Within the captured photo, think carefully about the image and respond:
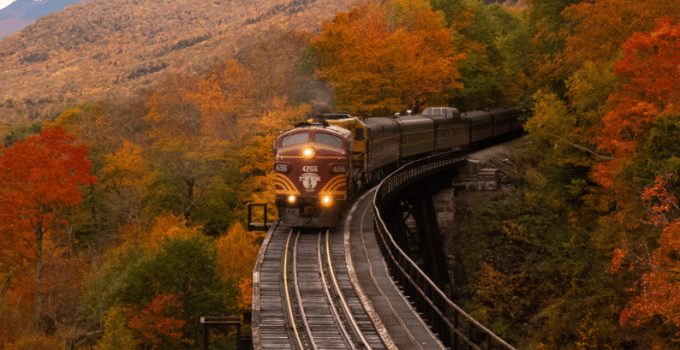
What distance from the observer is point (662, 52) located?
103ft

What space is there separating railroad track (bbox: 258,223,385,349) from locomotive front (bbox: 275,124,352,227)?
0.86 metres

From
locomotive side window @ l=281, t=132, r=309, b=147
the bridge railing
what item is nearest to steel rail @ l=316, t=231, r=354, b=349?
the bridge railing

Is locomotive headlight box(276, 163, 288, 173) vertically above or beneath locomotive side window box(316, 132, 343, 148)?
beneath

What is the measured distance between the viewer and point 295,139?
29.3 m

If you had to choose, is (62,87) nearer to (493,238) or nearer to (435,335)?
(493,238)

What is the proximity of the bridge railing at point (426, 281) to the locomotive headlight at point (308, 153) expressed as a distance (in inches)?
114

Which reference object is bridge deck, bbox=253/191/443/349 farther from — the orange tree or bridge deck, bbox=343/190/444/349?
the orange tree

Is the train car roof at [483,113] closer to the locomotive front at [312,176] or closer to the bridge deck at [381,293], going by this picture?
the bridge deck at [381,293]

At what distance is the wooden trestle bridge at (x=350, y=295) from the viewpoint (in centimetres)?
1784

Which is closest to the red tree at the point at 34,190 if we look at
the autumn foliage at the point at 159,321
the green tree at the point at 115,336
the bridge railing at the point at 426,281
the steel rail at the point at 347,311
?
the green tree at the point at 115,336

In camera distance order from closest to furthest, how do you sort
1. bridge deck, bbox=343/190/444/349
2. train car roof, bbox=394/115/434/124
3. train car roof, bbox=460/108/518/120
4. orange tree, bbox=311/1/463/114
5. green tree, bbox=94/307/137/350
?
bridge deck, bbox=343/190/444/349, green tree, bbox=94/307/137/350, train car roof, bbox=394/115/434/124, orange tree, bbox=311/1/463/114, train car roof, bbox=460/108/518/120

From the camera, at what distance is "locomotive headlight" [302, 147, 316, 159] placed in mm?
28750

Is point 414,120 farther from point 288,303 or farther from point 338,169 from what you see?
point 288,303

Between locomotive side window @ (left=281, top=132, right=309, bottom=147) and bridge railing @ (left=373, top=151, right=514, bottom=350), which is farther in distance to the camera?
locomotive side window @ (left=281, top=132, right=309, bottom=147)
